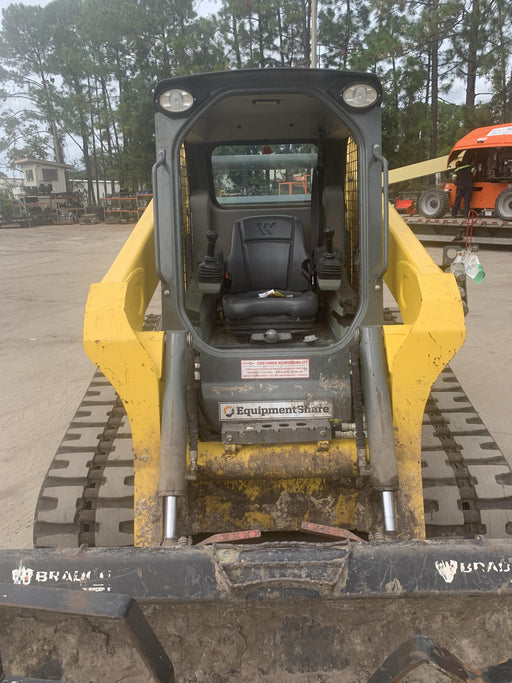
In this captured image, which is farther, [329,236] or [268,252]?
[268,252]

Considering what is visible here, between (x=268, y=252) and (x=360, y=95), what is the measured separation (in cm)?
129

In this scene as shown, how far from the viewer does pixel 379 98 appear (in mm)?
2844

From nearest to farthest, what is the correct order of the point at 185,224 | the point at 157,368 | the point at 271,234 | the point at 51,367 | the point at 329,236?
1. the point at 157,368
2. the point at 329,236
3. the point at 185,224
4. the point at 271,234
5. the point at 51,367

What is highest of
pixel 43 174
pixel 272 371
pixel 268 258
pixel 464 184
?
pixel 43 174

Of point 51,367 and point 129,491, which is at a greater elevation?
point 129,491

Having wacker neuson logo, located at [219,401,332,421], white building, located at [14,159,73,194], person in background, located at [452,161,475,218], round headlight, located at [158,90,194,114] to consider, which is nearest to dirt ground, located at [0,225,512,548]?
wacker neuson logo, located at [219,401,332,421]

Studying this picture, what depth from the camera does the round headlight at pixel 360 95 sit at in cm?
281

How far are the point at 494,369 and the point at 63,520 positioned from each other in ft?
14.7

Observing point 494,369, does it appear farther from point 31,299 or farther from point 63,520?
point 31,299

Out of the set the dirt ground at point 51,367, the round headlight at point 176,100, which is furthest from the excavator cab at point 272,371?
the dirt ground at point 51,367

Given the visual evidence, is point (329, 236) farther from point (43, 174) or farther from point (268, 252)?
point (43, 174)

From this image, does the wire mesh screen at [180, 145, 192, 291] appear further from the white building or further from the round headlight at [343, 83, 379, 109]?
the white building

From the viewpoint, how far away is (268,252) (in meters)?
3.90

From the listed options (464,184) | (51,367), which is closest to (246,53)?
(464,184)
